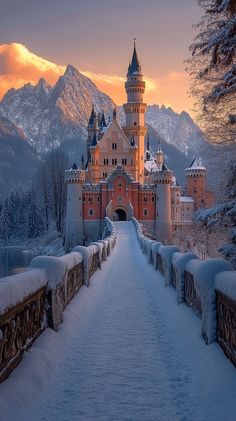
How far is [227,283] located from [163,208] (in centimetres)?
6348

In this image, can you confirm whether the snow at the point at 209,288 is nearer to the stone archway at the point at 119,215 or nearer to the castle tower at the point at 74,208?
the castle tower at the point at 74,208

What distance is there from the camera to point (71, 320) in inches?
355

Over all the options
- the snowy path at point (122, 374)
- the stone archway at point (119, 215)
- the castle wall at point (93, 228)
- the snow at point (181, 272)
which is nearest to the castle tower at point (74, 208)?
the castle wall at point (93, 228)

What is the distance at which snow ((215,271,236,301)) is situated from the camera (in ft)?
18.4

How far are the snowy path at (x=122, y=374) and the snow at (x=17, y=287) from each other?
0.81 m

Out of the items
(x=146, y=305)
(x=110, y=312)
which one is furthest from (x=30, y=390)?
(x=146, y=305)

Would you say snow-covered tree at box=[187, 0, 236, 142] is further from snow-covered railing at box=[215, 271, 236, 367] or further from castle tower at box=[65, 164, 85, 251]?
castle tower at box=[65, 164, 85, 251]

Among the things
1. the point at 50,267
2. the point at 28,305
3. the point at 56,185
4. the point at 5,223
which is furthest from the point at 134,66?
the point at 28,305

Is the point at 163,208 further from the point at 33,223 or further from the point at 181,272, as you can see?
the point at 181,272

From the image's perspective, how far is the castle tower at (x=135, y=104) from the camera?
85.0 metres

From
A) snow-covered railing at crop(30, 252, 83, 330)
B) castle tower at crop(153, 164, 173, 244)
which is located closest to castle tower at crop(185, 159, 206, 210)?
castle tower at crop(153, 164, 173, 244)

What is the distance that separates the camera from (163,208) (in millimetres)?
69188

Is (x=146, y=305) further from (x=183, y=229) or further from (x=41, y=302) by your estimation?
(x=183, y=229)

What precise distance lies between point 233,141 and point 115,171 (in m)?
56.4
